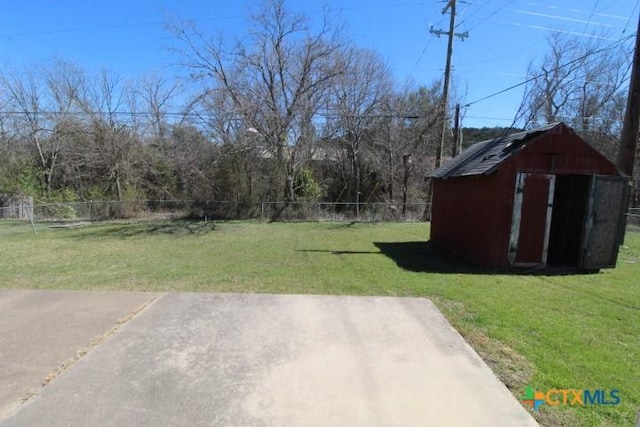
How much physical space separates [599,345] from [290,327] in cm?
332

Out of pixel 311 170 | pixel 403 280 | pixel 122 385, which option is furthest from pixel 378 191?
pixel 122 385

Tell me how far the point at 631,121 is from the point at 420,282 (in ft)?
28.2

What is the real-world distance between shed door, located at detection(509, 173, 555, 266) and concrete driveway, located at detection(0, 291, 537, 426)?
4.51m

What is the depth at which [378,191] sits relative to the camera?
2350cm

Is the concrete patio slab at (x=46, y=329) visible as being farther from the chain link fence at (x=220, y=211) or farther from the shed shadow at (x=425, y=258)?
the chain link fence at (x=220, y=211)

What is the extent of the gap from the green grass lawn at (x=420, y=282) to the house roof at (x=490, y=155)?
88.7 inches

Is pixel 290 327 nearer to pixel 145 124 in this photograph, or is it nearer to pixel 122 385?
pixel 122 385

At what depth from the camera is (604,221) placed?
839cm

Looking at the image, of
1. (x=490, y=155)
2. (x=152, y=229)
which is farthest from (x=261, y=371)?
(x=152, y=229)

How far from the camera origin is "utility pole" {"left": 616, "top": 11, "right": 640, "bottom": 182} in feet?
33.9

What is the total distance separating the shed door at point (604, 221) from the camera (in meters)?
8.34

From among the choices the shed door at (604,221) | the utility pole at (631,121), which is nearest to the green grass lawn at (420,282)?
the shed door at (604,221)

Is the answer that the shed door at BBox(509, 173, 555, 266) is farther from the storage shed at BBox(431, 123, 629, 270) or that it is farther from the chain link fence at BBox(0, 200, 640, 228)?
the chain link fence at BBox(0, 200, 640, 228)

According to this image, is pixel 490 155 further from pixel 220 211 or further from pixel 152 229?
pixel 220 211
